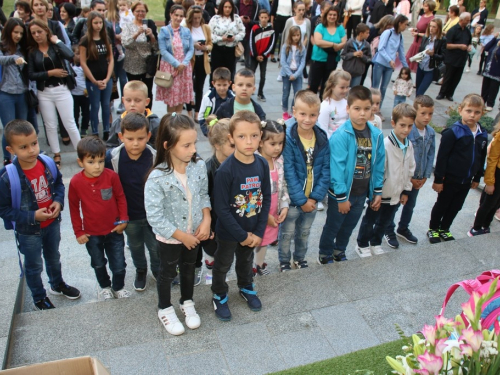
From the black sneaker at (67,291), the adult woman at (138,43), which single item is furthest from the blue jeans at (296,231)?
the adult woman at (138,43)

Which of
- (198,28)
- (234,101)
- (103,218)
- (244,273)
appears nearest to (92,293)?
(103,218)

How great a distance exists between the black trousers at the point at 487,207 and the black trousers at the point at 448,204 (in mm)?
348

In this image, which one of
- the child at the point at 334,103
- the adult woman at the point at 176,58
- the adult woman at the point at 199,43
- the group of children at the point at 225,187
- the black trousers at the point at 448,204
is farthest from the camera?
the adult woman at the point at 199,43

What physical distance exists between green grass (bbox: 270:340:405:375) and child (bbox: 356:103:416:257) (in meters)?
1.55

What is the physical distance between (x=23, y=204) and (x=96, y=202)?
1.66ft

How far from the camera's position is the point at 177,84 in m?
7.04

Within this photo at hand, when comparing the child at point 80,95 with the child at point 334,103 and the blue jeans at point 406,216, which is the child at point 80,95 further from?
the blue jeans at point 406,216

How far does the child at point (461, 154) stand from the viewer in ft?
14.6

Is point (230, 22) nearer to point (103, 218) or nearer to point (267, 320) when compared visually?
point (103, 218)

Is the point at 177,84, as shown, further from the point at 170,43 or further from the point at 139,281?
the point at 139,281

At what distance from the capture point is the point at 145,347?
310 cm

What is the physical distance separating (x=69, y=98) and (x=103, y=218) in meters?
3.07

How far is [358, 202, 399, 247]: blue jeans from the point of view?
14.8ft

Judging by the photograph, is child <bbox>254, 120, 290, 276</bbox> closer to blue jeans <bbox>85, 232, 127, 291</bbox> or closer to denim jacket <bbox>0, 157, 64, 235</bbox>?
blue jeans <bbox>85, 232, 127, 291</bbox>
